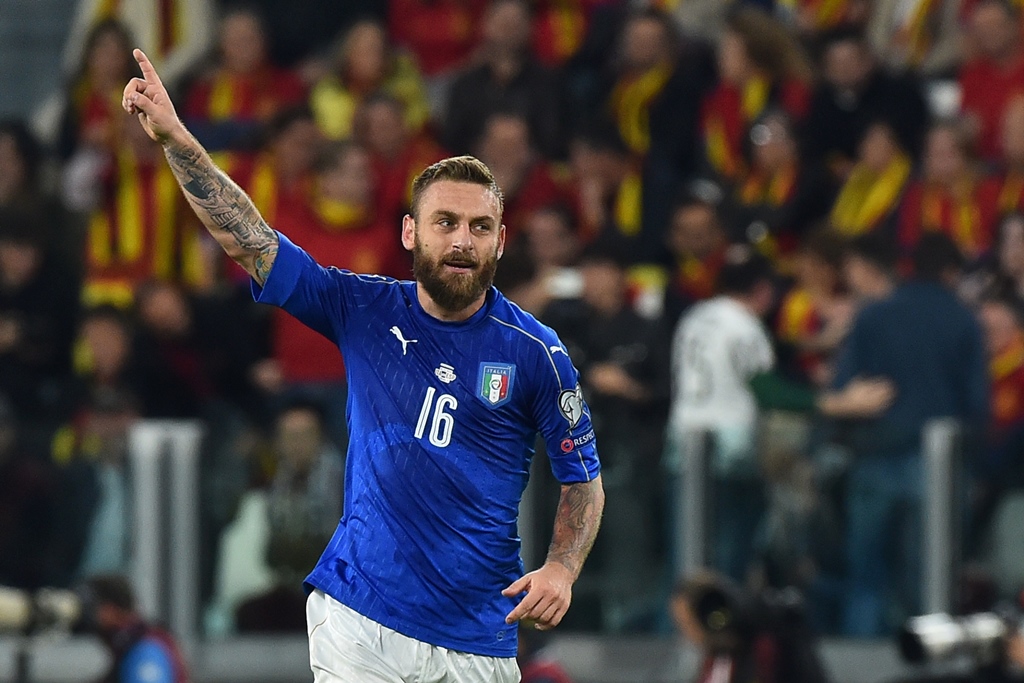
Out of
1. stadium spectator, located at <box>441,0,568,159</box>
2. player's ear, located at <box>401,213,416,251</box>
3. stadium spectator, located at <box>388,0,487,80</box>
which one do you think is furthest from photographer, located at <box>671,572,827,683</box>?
stadium spectator, located at <box>388,0,487,80</box>

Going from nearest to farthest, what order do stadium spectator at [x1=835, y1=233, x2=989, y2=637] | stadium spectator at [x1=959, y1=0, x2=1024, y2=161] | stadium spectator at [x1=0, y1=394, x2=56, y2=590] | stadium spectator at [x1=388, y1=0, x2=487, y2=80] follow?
stadium spectator at [x1=835, y1=233, x2=989, y2=637], stadium spectator at [x1=0, y1=394, x2=56, y2=590], stadium spectator at [x1=959, y1=0, x2=1024, y2=161], stadium spectator at [x1=388, y1=0, x2=487, y2=80]

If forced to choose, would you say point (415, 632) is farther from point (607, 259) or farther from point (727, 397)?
point (607, 259)

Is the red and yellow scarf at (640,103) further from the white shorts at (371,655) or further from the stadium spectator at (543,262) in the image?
the white shorts at (371,655)

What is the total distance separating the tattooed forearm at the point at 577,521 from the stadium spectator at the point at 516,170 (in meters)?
5.74

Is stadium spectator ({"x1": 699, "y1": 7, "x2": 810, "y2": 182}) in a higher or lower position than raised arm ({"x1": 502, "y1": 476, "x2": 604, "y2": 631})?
higher

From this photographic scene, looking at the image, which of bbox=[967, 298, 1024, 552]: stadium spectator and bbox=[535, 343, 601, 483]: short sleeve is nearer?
bbox=[535, 343, 601, 483]: short sleeve

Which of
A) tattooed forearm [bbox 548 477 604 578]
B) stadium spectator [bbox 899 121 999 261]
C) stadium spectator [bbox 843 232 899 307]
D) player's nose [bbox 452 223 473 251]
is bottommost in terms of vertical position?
tattooed forearm [bbox 548 477 604 578]

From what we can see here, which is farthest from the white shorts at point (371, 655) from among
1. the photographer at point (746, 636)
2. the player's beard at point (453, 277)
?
the photographer at point (746, 636)

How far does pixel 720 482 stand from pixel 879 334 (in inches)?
43.9

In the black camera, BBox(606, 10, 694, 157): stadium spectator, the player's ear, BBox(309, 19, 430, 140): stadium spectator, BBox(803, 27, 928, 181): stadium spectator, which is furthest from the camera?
BBox(309, 19, 430, 140): stadium spectator

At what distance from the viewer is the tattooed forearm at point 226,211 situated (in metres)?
5.34

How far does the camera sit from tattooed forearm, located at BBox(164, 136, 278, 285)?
5.34 metres

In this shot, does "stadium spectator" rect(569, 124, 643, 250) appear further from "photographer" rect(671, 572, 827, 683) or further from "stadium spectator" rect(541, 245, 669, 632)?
"photographer" rect(671, 572, 827, 683)

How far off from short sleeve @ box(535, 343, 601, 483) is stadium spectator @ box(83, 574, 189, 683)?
444 cm
